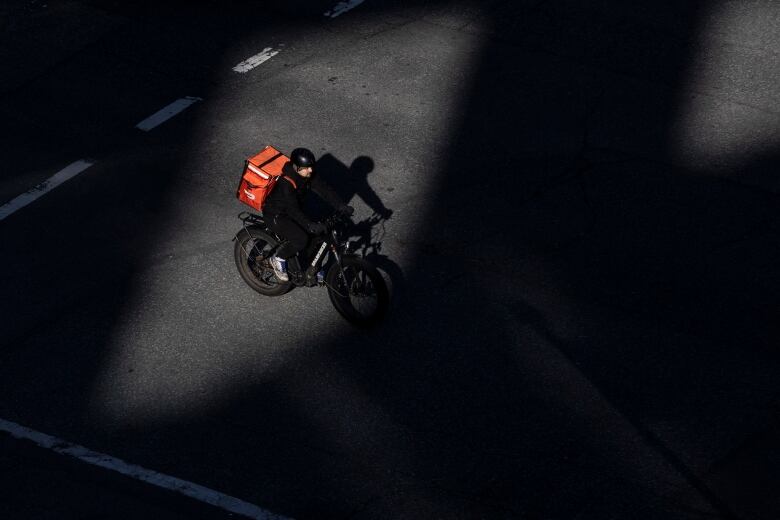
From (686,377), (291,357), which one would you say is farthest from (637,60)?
(291,357)

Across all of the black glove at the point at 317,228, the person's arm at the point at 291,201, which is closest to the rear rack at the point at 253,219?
the person's arm at the point at 291,201

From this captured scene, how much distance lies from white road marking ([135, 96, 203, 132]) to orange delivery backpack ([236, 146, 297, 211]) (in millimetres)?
4231

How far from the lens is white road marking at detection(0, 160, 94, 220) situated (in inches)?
524

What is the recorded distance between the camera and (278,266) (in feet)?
36.7

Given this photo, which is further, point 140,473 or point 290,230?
point 290,230

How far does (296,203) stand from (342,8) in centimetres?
→ 766

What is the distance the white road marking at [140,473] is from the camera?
30.2 feet

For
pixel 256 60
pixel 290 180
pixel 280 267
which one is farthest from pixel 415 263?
pixel 256 60

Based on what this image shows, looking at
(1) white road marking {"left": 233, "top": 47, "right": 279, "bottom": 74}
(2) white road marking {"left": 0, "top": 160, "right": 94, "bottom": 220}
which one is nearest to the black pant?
(2) white road marking {"left": 0, "top": 160, "right": 94, "bottom": 220}

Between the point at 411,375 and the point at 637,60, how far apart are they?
7.28 meters

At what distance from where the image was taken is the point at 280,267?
11.2 meters

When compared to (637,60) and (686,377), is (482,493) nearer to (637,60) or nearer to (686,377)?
(686,377)

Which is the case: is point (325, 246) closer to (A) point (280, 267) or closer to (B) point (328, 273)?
(B) point (328, 273)

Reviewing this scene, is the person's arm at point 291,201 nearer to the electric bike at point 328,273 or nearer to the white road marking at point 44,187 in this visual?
the electric bike at point 328,273
